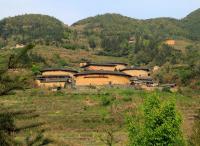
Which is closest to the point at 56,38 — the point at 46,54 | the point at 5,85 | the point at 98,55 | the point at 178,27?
the point at 98,55

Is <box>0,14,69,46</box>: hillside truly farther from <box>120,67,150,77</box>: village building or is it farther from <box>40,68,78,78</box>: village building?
<box>40,68,78,78</box>: village building

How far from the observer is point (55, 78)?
58031mm

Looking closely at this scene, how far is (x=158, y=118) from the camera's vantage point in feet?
64.6

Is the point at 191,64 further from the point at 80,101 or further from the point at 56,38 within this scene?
the point at 56,38

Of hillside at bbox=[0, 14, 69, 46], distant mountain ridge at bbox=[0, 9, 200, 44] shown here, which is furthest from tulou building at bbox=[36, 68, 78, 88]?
hillside at bbox=[0, 14, 69, 46]

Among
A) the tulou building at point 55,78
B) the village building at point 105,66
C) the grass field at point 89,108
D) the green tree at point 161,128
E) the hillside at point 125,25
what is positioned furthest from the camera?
the hillside at point 125,25

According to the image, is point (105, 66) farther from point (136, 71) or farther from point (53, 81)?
point (53, 81)

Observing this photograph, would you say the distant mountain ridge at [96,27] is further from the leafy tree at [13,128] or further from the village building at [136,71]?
the leafy tree at [13,128]

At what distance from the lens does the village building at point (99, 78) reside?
2185 inches

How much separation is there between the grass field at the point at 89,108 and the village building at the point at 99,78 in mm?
5050

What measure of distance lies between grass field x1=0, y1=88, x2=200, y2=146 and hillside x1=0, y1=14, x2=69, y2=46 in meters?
50.9

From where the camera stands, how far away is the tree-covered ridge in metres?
104

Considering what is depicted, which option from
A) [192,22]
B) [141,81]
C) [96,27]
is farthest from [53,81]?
[192,22]

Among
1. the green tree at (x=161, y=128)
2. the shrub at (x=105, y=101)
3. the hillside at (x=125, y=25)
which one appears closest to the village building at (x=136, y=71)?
the shrub at (x=105, y=101)
